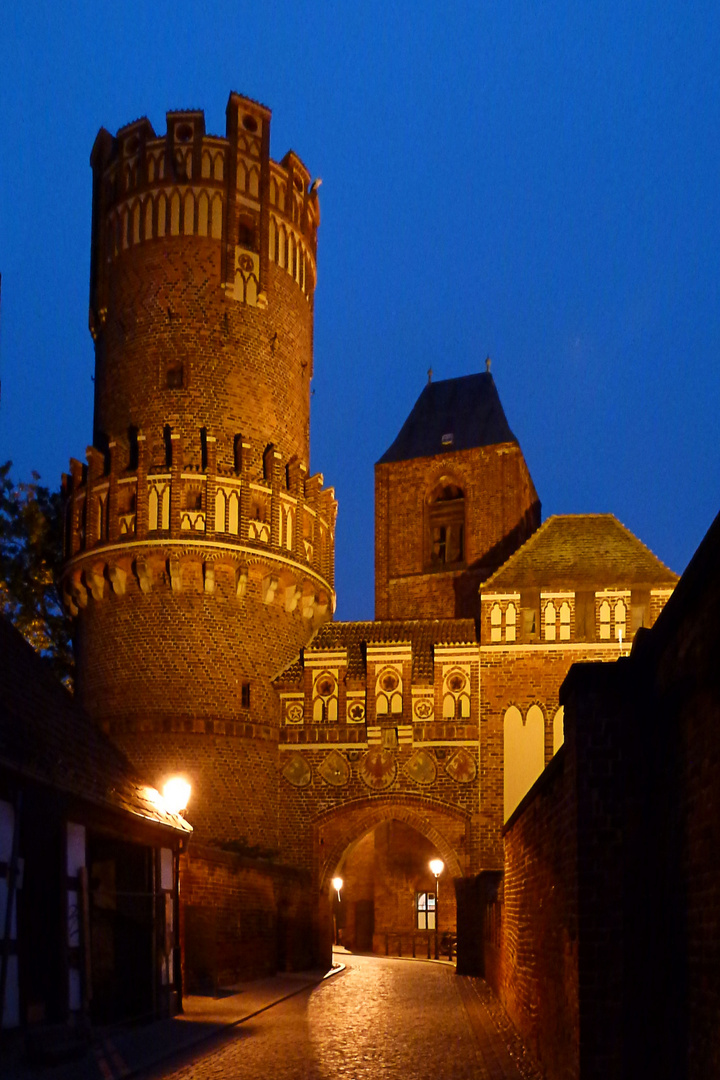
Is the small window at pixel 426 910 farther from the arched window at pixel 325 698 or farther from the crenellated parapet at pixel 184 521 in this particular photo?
the crenellated parapet at pixel 184 521

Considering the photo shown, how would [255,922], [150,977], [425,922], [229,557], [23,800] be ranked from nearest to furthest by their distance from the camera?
[23,800] < [150,977] < [255,922] < [229,557] < [425,922]

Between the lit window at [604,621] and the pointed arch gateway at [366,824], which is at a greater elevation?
the lit window at [604,621]

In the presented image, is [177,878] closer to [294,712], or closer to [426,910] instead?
[294,712]

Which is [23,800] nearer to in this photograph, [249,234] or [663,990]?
[663,990]

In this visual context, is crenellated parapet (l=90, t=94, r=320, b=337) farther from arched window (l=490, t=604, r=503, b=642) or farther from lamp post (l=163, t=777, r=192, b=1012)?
lamp post (l=163, t=777, r=192, b=1012)

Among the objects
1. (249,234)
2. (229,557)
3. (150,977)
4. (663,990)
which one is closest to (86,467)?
(229,557)

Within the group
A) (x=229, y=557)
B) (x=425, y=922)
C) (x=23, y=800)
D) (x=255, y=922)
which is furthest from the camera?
(x=425, y=922)

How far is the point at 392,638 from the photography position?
101 feet

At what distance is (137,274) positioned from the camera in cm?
3091

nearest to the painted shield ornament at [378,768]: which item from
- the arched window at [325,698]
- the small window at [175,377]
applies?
the arched window at [325,698]

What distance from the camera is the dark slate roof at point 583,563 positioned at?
29.8 meters

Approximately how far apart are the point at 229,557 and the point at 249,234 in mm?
7964

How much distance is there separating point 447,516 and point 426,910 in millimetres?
11665

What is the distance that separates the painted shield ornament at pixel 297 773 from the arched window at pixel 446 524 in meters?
10.6
